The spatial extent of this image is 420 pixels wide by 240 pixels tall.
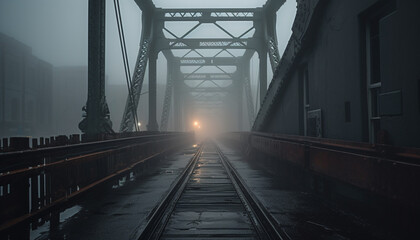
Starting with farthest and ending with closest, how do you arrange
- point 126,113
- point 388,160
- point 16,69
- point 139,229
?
1. point 16,69
2. point 126,113
3. point 139,229
4. point 388,160

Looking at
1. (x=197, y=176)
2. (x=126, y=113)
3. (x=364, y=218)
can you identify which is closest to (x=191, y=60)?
(x=126, y=113)

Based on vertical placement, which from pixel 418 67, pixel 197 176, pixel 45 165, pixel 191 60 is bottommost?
pixel 197 176

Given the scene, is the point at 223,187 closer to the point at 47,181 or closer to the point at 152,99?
the point at 47,181

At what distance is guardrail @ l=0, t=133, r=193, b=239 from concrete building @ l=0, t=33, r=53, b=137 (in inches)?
1710

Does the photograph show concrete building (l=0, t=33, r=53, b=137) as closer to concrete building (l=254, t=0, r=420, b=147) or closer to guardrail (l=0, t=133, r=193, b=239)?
guardrail (l=0, t=133, r=193, b=239)

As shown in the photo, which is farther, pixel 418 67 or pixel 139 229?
pixel 418 67

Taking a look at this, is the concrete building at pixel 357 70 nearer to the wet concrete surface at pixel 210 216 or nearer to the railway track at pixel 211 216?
the wet concrete surface at pixel 210 216

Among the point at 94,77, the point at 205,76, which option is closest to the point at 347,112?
the point at 94,77

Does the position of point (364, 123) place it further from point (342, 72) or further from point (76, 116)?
point (76, 116)

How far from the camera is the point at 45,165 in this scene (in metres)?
4.58

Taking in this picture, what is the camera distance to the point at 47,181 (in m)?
4.86

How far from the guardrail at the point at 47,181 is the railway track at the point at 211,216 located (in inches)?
52.2

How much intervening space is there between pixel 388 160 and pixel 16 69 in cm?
5788

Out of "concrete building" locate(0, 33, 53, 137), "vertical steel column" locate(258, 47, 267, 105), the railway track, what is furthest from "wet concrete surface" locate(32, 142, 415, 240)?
"concrete building" locate(0, 33, 53, 137)
